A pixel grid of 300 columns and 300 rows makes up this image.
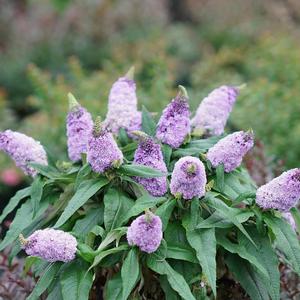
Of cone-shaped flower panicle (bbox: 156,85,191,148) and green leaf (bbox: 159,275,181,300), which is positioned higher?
cone-shaped flower panicle (bbox: 156,85,191,148)

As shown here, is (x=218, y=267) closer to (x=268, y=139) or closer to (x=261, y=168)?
(x=261, y=168)

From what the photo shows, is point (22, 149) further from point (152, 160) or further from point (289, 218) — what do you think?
point (289, 218)

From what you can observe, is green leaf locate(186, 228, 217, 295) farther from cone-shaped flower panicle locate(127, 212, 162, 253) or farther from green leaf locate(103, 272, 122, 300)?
green leaf locate(103, 272, 122, 300)

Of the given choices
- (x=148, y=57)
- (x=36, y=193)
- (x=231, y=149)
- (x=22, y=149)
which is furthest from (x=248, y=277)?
(x=148, y=57)

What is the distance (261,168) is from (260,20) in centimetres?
719

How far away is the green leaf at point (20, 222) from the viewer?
247 centimetres

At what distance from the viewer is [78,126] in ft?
8.57

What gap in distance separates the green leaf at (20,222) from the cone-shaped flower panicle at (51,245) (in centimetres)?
35

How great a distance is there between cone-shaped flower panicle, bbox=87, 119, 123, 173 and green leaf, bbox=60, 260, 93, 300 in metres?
0.34

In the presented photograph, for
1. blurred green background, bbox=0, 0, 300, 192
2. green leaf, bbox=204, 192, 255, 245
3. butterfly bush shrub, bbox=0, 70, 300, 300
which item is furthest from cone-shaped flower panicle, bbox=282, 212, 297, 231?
blurred green background, bbox=0, 0, 300, 192

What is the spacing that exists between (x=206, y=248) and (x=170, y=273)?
143mm

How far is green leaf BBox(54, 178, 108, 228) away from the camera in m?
2.31

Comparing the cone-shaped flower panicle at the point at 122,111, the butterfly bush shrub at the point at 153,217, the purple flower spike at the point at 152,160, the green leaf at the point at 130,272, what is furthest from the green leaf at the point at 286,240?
the cone-shaped flower panicle at the point at 122,111

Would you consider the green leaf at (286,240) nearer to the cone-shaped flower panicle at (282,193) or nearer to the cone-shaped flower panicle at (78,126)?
the cone-shaped flower panicle at (282,193)
